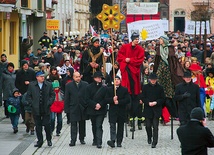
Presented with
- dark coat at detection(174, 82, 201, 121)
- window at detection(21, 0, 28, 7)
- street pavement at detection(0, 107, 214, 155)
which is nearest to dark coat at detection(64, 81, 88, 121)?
street pavement at detection(0, 107, 214, 155)

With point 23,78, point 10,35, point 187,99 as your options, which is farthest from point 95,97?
point 10,35

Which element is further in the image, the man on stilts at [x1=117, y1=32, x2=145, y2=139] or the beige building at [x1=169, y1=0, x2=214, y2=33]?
the beige building at [x1=169, y1=0, x2=214, y2=33]

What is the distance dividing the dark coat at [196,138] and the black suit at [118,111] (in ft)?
19.2

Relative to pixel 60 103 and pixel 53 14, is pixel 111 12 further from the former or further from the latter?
pixel 53 14

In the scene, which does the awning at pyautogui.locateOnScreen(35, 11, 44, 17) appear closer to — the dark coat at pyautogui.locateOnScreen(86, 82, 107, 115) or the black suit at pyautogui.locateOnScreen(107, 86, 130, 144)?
the dark coat at pyautogui.locateOnScreen(86, 82, 107, 115)

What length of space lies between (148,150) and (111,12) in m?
4.21

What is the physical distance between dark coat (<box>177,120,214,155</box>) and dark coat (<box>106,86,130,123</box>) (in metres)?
5.90

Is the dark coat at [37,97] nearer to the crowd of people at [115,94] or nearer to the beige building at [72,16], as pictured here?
the crowd of people at [115,94]

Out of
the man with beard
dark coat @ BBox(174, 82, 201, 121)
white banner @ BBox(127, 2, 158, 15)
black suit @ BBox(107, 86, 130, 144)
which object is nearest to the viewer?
dark coat @ BBox(174, 82, 201, 121)

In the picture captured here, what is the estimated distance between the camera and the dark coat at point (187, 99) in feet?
58.9

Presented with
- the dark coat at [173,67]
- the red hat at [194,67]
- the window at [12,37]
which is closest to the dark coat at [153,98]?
the dark coat at [173,67]

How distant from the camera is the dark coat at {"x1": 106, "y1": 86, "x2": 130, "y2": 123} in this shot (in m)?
18.1

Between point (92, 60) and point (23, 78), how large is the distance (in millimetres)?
2934

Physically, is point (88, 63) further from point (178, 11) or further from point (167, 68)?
point (178, 11)
